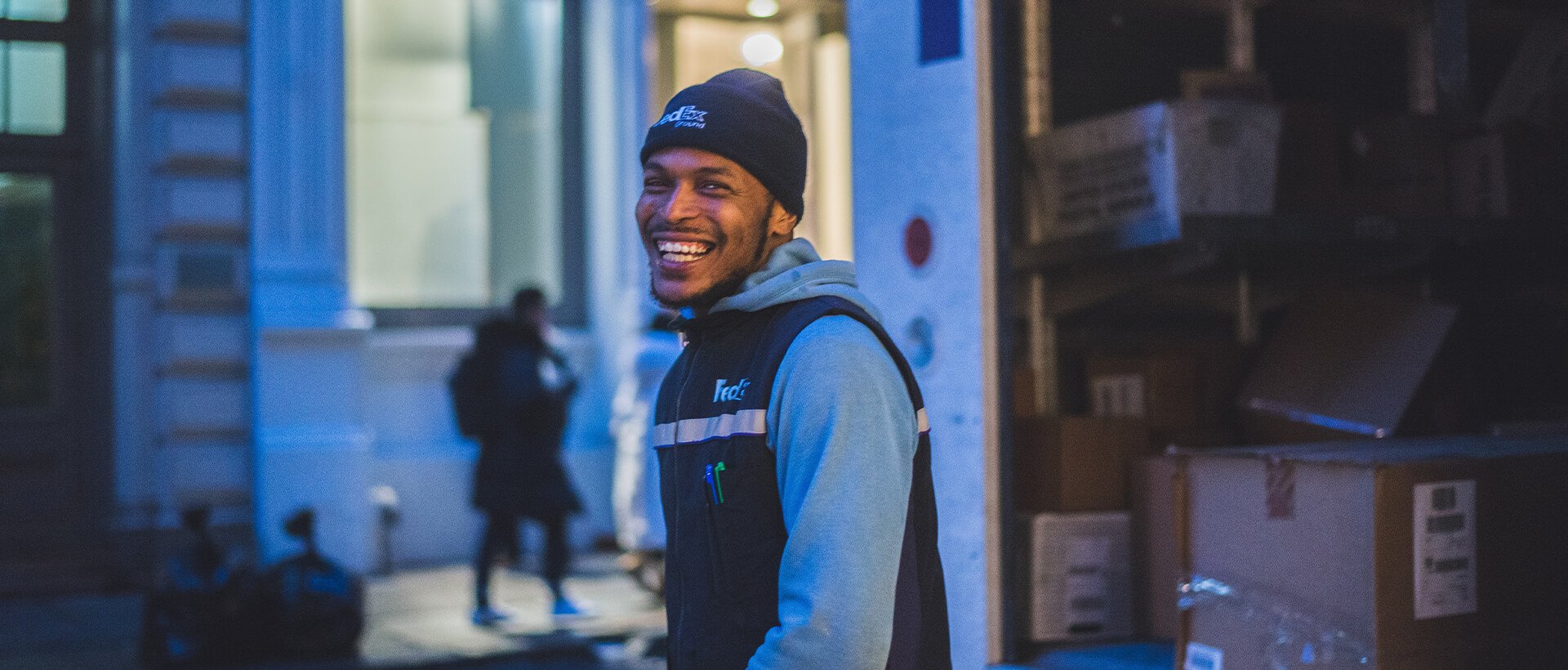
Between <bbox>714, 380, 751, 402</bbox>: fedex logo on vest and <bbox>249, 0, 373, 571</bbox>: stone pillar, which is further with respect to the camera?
<bbox>249, 0, 373, 571</bbox>: stone pillar

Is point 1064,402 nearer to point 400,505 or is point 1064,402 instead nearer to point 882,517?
point 882,517

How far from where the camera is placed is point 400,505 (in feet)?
32.6

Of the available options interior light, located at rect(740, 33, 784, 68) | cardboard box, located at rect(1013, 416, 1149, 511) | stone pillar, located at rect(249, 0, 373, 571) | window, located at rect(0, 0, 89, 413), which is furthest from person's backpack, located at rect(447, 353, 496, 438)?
cardboard box, located at rect(1013, 416, 1149, 511)

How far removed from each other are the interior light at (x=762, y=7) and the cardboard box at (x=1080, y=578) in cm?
617

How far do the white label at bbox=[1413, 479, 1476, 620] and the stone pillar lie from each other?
7386 millimetres

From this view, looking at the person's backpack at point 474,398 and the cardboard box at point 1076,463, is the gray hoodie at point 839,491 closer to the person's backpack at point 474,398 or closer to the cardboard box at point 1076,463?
the cardboard box at point 1076,463

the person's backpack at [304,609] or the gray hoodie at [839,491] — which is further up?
the gray hoodie at [839,491]

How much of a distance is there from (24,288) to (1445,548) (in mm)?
8642

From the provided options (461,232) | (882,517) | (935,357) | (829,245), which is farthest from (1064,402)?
(461,232)

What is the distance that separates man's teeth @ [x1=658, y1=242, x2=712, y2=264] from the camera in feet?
7.03

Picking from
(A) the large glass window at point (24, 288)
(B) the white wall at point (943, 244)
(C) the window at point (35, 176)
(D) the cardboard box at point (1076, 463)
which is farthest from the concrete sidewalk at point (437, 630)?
(B) the white wall at point (943, 244)

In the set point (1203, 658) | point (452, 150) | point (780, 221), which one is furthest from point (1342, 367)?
point (452, 150)

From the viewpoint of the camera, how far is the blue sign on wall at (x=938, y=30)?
3.86 m

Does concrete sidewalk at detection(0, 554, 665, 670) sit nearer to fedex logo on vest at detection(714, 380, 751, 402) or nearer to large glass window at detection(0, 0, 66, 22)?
large glass window at detection(0, 0, 66, 22)
